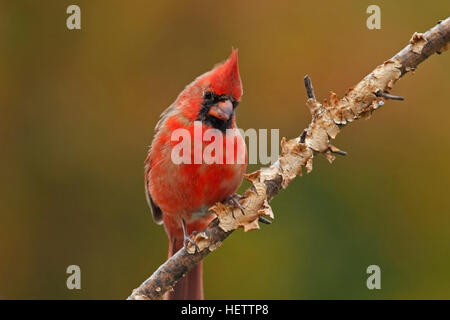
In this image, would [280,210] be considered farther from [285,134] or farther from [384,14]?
[384,14]

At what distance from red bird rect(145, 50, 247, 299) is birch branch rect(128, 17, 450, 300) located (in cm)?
Answer: 27

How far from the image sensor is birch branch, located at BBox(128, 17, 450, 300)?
270 cm

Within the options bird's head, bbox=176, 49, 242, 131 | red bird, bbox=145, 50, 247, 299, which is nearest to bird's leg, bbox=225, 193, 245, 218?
red bird, bbox=145, 50, 247, 299

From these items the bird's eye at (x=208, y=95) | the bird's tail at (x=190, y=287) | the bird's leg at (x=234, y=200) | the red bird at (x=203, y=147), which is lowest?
the bird's tail at (x=190, y=287)

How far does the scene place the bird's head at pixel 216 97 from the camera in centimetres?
332

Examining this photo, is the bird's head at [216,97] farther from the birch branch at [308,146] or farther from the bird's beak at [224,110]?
the birch branch at [308,146]

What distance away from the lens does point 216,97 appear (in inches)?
134

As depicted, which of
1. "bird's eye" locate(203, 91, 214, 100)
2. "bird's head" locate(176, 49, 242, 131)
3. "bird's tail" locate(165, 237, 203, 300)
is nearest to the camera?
"bird's head" locate(176, 49, 242, 131)

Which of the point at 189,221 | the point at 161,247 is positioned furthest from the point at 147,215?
the point at 189,221

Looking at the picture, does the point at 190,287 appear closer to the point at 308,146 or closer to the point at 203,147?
the point at 203,147

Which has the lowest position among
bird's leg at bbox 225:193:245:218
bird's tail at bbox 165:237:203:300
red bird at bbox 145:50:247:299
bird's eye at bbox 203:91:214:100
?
bird's tail at bbox 165:237:203:300

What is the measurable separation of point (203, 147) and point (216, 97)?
0.25 m

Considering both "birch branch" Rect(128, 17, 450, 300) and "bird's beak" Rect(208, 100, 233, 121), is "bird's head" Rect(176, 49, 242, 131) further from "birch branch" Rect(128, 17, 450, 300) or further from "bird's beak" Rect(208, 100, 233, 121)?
"birch branch" Rect(128, 17, 450, 300)

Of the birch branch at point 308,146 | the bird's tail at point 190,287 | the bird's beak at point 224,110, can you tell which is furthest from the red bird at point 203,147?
the bird's tail at point 190,287
